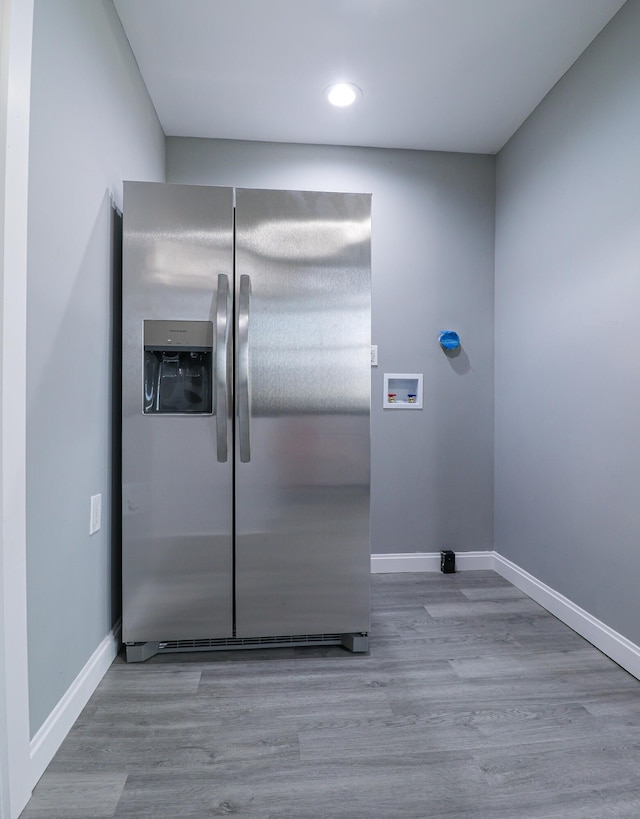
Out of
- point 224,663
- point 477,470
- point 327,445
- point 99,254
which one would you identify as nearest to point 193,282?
point 99,254

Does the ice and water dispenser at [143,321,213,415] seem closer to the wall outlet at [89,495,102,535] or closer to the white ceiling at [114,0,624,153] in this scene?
the wall outlet at [89,495,102,535]

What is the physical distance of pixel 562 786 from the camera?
126 cm

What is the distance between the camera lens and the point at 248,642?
77.4 inches

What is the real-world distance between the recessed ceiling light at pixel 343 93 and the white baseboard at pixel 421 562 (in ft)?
8.72

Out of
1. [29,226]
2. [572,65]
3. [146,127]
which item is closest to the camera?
[29,226]

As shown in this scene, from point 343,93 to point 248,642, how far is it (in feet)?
9.01

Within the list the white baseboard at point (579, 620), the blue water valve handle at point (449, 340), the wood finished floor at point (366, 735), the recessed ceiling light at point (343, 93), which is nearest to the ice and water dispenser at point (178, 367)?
the wood finished floor at point (366, 735)

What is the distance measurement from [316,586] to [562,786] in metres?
1.00

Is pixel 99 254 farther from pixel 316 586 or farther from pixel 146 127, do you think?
pixel 316 586

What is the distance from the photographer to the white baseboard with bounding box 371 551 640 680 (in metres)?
1.86

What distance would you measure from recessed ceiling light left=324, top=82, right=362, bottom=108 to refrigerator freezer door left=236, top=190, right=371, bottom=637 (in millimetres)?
860

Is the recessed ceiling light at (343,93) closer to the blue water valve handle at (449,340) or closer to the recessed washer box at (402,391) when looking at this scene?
the blue water valve handle at (449,340)

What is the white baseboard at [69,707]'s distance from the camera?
1271 mm

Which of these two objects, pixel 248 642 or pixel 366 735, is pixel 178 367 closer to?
pixel 248 642
